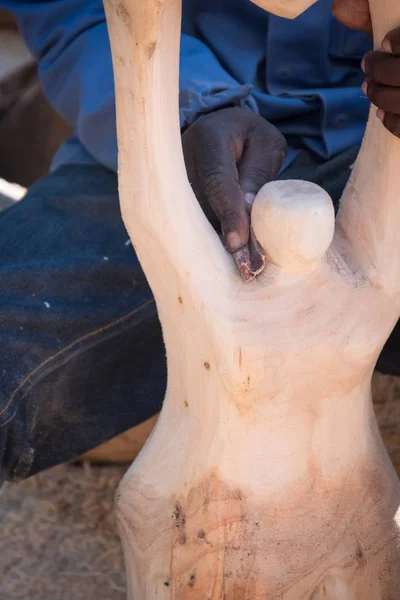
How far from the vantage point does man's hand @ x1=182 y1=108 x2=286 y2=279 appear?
749 mm

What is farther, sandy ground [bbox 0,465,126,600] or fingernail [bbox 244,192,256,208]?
sandy ground [bbox 0,465,126,600]

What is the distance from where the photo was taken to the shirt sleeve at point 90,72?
97 centimetres

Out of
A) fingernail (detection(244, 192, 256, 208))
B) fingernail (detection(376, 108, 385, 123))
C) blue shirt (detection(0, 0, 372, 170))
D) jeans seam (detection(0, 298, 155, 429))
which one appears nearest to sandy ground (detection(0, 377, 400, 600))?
jeans seam (detection(0, 298, 155, 429))

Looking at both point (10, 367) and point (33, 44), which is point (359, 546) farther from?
point (33, 44)

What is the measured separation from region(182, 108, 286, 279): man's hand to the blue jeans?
0.22 metres

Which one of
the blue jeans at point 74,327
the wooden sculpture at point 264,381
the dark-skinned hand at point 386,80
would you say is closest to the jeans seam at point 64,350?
the blue jeans at point 74,327

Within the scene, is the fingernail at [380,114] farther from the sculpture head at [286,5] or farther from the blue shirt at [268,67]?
the blue shirt at [268,67]

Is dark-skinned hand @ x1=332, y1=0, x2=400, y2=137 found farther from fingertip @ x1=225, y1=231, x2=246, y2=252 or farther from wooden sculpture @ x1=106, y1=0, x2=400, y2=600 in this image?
fingertip @ x1=225, y1=231, x2=246, y2=252

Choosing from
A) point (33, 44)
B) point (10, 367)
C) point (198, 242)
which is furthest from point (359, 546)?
point (33, 44)

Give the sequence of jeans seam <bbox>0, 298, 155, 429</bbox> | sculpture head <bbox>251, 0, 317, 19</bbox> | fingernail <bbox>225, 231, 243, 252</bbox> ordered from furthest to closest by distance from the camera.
→ jeans seam <bbox>0, 298, 155, 429</bbox>, fingernail <bbox>225, 231, 243, 252</bbox>, sculpture head <bbox>251, 0, 317, 19</bbox>

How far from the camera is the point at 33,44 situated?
1.25m

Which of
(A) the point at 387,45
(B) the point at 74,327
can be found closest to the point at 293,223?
(A) the point at 387,45

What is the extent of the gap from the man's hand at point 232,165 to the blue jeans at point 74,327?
22cm

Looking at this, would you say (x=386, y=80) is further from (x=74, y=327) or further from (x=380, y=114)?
(x=74, y=327)
